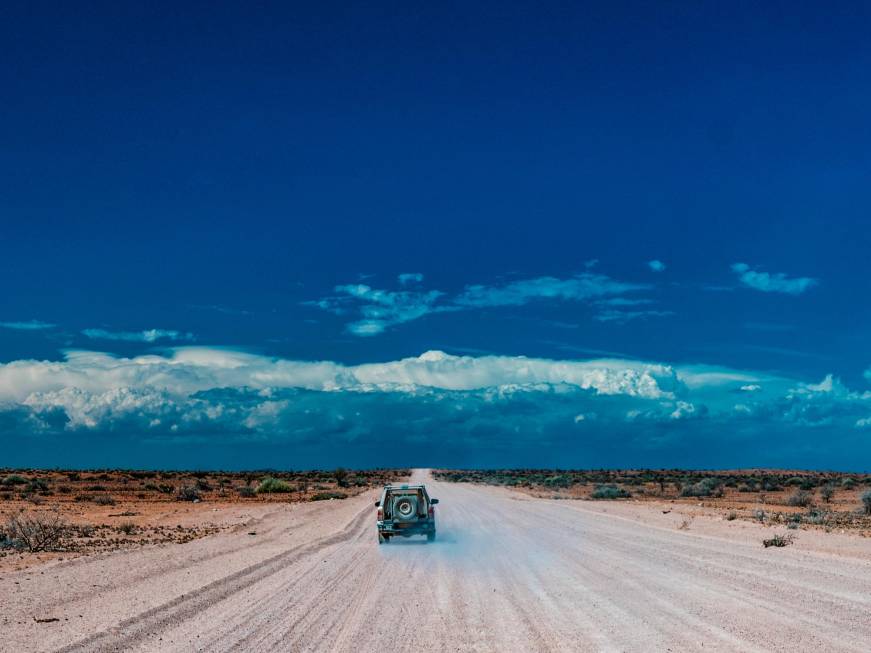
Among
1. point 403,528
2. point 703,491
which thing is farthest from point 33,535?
point 703,491

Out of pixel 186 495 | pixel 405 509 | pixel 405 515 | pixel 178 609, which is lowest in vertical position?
pixel 186 495

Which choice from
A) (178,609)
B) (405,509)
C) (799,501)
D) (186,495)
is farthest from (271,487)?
(178,609)

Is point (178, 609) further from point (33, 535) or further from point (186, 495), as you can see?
point (186, 495)

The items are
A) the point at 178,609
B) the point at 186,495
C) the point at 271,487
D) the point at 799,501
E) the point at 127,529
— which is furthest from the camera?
the point at 271,487

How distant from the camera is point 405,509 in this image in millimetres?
25125

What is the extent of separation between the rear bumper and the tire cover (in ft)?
0.72

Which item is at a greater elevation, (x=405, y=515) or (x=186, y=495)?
(x=405, y=515)

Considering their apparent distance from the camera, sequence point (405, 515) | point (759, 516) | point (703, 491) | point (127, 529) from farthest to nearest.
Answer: point (703, 491) → point (759, 516) → point (127, 529) → point (405, 515)

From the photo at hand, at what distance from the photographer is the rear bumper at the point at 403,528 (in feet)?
80.8

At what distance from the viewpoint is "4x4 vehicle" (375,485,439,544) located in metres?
24.7

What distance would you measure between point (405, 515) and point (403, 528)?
1.51ft

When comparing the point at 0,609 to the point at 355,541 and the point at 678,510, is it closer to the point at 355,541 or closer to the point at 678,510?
the point at 355,541

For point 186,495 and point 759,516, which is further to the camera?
point 186,495

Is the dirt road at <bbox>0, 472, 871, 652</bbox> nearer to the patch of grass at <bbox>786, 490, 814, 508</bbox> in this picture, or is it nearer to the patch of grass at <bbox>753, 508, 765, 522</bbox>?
the patch of grass at <bbox>753, 508, 765, 522</bbox>
